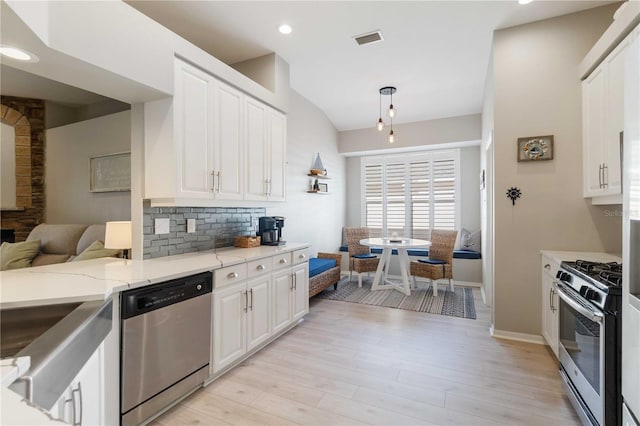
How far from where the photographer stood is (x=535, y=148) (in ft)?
9.47

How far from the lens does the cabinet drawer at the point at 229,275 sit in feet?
7.26

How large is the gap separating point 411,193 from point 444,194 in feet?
2.05

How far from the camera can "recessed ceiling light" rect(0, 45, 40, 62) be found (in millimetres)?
1512

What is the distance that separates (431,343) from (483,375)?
0.61 meters

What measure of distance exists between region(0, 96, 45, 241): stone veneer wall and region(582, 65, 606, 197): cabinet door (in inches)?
251

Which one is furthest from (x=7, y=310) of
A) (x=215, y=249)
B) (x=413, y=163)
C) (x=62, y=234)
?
(x=413, y=163)

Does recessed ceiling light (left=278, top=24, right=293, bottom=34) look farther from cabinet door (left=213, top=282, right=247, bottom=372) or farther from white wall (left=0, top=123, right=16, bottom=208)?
white wall (left=0, top=123, right=16, bottom=208)

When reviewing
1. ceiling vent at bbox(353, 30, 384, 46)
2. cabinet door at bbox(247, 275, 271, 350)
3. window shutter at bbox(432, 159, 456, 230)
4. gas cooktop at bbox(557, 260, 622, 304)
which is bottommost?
cabinet door at bbox(247, 275, 271, 350)

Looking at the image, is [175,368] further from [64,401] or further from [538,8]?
[538,8]

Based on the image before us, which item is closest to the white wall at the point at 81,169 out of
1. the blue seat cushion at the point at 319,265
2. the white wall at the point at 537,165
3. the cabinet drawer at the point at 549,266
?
the blue seat cushion at the point at 319,265

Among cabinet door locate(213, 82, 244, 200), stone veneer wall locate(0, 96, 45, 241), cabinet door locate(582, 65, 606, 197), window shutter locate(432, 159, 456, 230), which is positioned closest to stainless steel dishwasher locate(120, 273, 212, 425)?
cabinet door locate(213, 82, 244, 200)

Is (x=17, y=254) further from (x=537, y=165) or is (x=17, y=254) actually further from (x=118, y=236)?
(x=537, y=165)

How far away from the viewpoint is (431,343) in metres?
2.93

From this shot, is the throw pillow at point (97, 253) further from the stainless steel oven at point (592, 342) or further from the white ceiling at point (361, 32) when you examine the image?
the stainless steel oven at point (592, 342)
